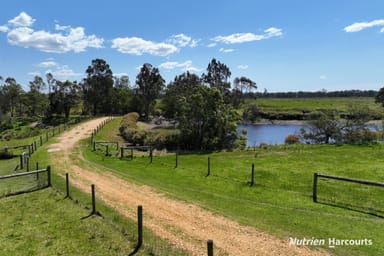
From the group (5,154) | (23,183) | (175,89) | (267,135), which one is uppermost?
(175,89)

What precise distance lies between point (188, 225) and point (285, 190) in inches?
227


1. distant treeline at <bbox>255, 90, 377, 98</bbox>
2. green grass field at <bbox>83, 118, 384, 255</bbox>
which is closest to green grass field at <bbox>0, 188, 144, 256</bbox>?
green grass field at <bbox>83, 118, 384, 255</bbox>

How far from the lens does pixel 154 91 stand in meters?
61.1

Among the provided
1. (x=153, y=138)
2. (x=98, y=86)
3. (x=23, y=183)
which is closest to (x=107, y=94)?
(x=98, y=86)

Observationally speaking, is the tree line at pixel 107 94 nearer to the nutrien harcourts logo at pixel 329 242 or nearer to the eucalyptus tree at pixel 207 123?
the eucalyptus tree at pixel 207 123

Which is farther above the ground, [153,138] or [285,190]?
[153,138]

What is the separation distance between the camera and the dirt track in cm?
640

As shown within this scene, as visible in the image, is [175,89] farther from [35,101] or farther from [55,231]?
[55,231]

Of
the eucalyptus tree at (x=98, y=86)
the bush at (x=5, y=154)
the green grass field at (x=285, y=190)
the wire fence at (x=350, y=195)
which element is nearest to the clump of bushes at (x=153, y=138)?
the green grass field at (x=285, y=190)

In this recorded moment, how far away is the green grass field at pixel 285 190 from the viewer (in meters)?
7.57

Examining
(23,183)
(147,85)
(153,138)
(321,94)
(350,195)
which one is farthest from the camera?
(321,94)

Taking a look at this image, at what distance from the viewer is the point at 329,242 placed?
6695mm

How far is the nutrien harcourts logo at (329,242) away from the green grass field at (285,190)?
0.16 metres

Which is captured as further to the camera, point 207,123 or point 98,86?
point 98,86
